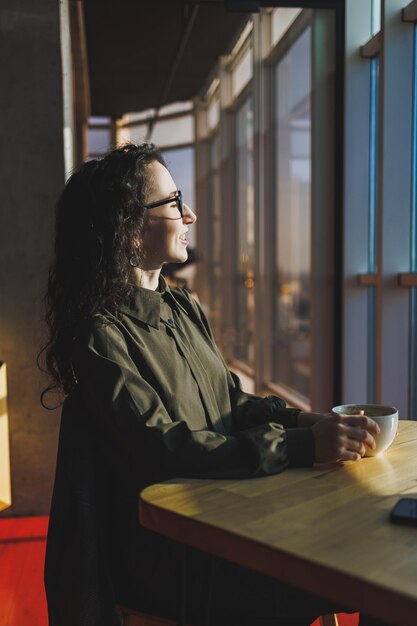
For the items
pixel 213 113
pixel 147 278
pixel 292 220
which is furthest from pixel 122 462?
pixel 213 113

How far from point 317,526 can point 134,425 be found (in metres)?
0.42

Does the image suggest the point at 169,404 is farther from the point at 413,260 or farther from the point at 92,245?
the point at 413,260

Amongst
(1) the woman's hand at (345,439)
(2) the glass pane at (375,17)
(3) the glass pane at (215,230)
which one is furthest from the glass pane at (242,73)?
(1) the woman's hand at (345,439)

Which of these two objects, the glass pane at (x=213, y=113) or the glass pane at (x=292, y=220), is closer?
the glass pane at (x=292, y=220)

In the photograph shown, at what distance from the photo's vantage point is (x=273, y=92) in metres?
5.75

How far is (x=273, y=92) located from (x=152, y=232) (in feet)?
14.8

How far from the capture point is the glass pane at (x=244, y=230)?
22.9ft

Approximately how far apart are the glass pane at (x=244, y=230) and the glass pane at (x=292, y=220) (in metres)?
1.04

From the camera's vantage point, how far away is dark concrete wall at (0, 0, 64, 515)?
3.14 m

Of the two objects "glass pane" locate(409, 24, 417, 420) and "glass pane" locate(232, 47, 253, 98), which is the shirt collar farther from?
"glass pane" locate(232, 47, 253, 98)

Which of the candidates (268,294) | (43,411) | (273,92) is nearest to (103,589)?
(43,411)

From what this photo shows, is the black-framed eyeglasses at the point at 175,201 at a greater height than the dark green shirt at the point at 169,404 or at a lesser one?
greater

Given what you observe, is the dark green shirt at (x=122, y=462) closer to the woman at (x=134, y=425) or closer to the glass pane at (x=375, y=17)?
the woman at (x=134, y=425)

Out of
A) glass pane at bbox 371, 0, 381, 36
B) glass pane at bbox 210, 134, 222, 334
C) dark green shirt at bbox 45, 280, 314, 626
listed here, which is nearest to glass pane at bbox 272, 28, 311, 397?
glass pane at bbox 371, 0, 381, 36
